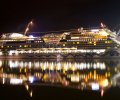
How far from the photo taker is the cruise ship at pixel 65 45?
189 feet

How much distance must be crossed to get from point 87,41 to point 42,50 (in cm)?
750

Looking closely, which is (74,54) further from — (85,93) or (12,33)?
(85,93)

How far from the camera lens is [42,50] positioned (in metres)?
60.8

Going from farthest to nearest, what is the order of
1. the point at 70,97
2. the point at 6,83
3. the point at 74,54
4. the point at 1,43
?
the point at 1,43 < the point at 74,54 < the point at 6,83 < the point at 70,97

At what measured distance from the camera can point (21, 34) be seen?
68.4 meters

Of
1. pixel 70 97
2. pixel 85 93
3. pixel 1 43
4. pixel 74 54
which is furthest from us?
pixel 1 43

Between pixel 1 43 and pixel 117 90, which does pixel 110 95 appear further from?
pixel 1 43

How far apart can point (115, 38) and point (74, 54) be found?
730cm

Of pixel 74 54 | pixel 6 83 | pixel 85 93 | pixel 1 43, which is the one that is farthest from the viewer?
pixel 1 43

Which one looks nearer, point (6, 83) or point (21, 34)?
point (6, 83)

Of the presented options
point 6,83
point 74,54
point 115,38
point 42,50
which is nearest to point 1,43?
point 42,50

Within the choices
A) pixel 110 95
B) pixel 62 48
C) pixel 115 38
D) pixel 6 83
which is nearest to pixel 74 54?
pixel 62 48

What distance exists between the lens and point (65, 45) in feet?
200

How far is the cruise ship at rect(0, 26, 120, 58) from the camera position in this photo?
57.5 metres
